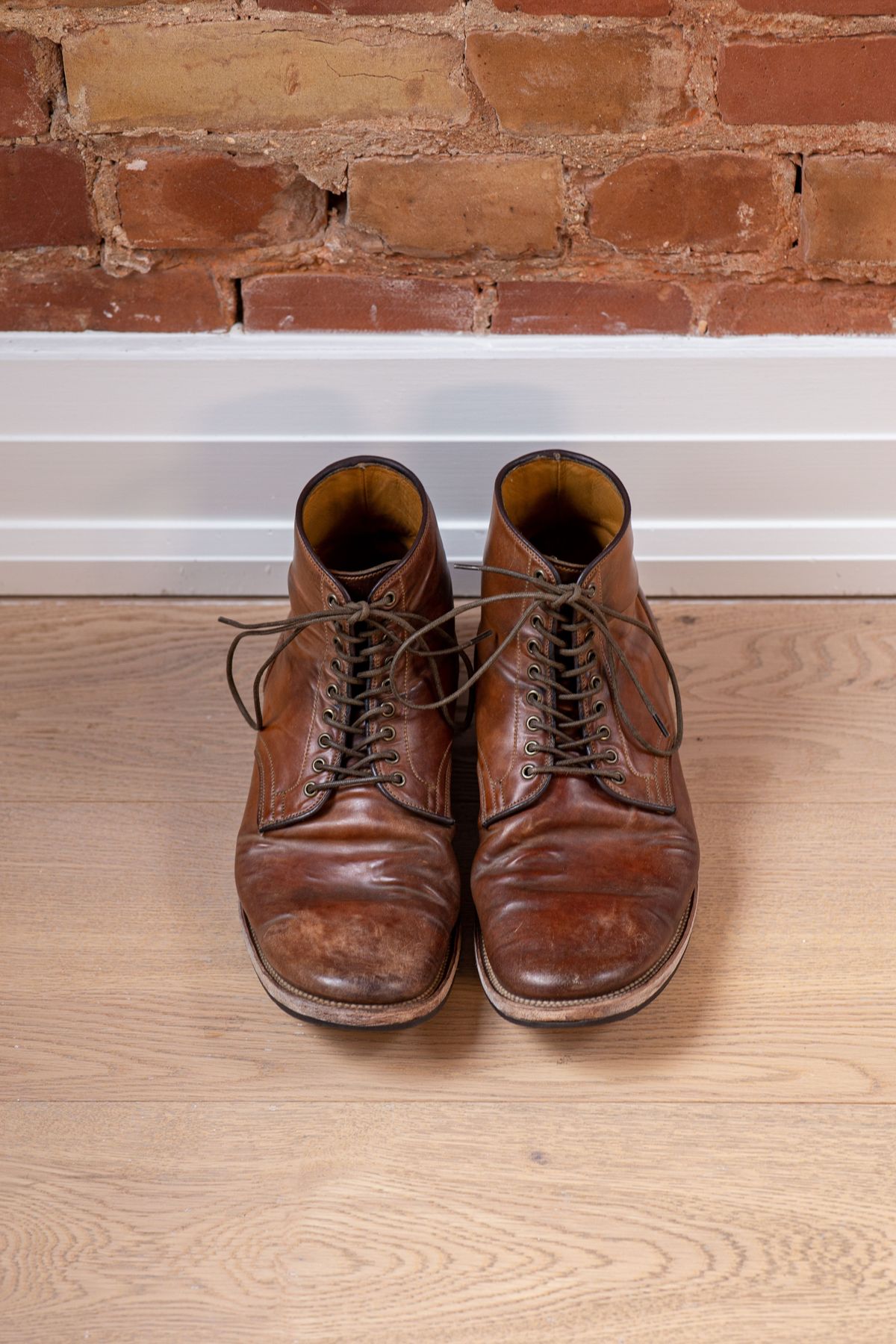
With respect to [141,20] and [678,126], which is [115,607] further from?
[678,126]

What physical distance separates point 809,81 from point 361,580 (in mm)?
591

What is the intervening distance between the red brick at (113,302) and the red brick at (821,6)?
552mm

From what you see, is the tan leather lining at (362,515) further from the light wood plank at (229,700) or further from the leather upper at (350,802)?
the light wood plank at (229,700)

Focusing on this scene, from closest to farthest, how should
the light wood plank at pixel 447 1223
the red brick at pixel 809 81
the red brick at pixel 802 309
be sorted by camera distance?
the light wood plank at pixel 447 1223, the red brick at pixel 809 81, the red brick at pixel 802 309

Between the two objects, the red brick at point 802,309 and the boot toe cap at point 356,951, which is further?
the red brick at point 802,309

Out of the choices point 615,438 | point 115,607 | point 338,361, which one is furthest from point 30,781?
point 615,438

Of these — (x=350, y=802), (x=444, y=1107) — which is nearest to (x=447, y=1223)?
(x=444, y=1107)

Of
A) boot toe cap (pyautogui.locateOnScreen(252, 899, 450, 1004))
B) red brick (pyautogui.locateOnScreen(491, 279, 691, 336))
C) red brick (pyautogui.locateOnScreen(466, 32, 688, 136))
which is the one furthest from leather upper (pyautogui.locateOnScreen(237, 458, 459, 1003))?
red brick (pyautogui.locateOnScreen(466, 32, 688, 136))

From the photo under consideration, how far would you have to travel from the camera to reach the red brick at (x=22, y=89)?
2.90ft

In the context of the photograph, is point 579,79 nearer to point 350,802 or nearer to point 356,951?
point 350,802

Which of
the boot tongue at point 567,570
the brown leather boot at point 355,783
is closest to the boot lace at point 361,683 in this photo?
the brown leather boot at point 355,783

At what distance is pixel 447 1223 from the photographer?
0.71 metres

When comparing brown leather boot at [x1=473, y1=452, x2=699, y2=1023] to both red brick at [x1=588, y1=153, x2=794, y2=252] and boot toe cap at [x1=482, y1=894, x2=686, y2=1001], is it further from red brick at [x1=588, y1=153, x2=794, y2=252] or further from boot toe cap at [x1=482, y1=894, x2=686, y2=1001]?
red brick at [x1=588, y1=153, x2=794, y2=252]

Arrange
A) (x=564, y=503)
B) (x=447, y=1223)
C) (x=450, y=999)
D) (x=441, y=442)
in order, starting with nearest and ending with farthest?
(x=447, y=1223) → (x=450, y=999) → (x=564, y=503) → (x=441, y=442)
